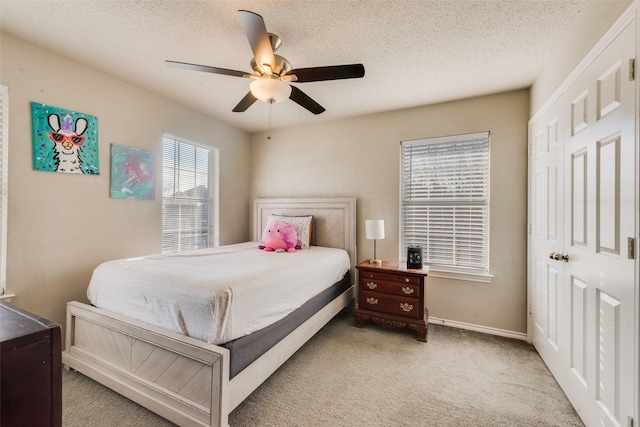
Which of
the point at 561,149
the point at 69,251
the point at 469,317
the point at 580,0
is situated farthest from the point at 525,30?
the point at 69,251

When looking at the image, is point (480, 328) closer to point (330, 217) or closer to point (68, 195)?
point (330, 217)

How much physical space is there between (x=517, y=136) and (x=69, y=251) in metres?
4.37

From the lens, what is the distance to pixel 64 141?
2.21 metres

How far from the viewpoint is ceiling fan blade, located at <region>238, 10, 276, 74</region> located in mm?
1390

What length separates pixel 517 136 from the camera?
9.04ft

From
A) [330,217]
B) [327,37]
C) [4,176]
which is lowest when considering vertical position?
[330,217]

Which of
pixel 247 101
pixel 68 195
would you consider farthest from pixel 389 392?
pixel 68 195

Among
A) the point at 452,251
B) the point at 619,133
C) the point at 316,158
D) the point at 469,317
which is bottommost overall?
the point at 469,317

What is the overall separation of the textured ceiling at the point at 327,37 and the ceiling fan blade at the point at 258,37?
0.29m

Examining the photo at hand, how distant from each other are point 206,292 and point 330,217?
2226 mm

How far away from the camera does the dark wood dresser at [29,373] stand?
65 centimetres

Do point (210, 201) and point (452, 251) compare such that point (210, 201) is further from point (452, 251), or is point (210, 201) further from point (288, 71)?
point (452, 251)

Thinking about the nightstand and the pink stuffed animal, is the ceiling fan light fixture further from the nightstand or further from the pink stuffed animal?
the nightstand

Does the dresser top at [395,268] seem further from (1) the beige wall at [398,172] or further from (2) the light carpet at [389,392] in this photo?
(2) the light carpet at [389,392]
